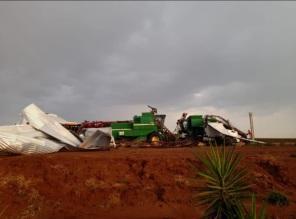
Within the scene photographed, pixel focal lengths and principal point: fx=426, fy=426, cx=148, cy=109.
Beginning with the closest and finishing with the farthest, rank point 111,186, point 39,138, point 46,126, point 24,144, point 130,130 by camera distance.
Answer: point 111,186 → point 24,144 → point 39,138 → point 46,126 → point 130,130

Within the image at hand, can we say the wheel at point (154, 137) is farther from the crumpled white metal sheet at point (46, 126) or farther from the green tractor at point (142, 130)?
the crumpled white metal sheet at point (46, 126)

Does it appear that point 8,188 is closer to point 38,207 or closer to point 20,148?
point 38,207

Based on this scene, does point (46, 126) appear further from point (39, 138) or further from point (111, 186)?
point (111, 186)

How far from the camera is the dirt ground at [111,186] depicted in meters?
13.4

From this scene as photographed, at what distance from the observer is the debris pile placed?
16.8 metres

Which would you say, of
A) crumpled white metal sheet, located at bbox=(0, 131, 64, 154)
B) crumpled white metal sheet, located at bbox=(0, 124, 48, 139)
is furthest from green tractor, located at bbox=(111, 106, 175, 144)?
crumpled white metal sheet, located at bbox=(0, 131, 64, 154)

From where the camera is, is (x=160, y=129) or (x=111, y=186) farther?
(x=160, y=129)

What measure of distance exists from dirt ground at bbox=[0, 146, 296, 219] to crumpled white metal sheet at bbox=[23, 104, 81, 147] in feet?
14.6

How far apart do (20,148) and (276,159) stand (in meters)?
10.1

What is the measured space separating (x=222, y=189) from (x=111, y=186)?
23.9 feet

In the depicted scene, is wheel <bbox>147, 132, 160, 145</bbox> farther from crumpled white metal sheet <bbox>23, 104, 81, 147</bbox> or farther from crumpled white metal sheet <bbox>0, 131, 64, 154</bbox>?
crumpled white metal sheet <bbox>0, 131, 64, 154</bbox>

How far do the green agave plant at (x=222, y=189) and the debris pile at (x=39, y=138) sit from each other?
10.8 metres

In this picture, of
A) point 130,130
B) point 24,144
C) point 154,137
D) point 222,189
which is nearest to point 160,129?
A: point 154,137

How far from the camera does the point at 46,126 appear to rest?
20391 mm
